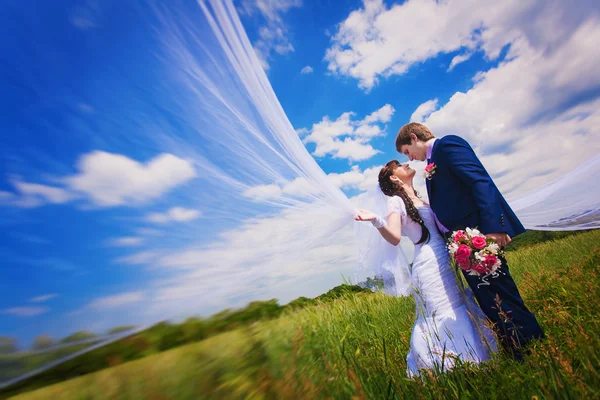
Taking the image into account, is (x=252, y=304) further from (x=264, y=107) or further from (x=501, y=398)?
(x=264, y=107)

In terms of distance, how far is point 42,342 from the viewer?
1170 millimetres

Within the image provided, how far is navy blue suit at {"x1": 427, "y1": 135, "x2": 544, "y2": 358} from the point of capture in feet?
8.95

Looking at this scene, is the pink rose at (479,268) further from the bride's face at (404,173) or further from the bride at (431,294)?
the bride's face at (404,173)

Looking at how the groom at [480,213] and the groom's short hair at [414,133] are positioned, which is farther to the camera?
the groom's short hair at [414,133]

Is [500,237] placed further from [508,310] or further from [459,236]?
[508,310]

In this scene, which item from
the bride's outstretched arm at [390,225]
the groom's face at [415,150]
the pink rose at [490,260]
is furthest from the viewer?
the groom's face at [415,150]

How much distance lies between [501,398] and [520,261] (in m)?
8.03

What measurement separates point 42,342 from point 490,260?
3.03m

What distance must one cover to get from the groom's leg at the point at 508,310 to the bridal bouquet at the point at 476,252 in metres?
0.14

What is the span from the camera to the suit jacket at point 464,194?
2.85m

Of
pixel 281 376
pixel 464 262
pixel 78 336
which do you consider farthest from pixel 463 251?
pixel 78 336

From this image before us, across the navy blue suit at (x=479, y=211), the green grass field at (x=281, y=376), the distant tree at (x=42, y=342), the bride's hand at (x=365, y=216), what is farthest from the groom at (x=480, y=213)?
the distant tree at (x=42, y=342)

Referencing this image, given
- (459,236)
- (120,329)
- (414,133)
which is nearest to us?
(120,329)

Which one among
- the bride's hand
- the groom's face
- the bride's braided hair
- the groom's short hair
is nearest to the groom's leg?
the bride's braided hair
